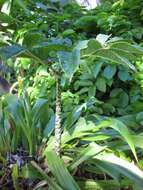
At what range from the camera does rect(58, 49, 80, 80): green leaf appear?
61.1 inches

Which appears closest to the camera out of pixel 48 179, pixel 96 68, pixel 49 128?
pixel 48 179

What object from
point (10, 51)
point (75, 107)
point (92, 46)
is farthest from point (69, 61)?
point (75, 107)

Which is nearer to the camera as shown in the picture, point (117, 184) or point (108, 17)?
point (117, 184)

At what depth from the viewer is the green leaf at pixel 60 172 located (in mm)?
1948

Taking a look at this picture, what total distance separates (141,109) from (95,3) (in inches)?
95.5

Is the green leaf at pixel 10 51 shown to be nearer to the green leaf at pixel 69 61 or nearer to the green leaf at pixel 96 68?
the green leaf at pixel 69 61

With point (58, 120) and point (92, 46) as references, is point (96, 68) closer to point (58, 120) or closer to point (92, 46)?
point (58, 120)

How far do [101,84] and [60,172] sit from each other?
1.04 m

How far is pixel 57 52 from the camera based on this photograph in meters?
1.71

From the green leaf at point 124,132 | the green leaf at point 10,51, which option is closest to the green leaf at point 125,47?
the green leaf at point 10,51

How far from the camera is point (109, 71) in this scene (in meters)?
2.93

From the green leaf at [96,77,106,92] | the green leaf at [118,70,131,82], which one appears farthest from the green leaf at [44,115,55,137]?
the green leaf at [118,70,131,82]

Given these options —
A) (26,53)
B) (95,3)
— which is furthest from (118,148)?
(95,3)

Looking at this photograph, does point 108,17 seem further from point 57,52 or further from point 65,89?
point 57,52
